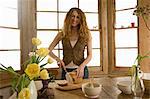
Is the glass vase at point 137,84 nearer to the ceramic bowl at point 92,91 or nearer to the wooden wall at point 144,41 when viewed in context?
the ceramic bowl at point 92,91

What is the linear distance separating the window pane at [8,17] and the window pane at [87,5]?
95 centimetres

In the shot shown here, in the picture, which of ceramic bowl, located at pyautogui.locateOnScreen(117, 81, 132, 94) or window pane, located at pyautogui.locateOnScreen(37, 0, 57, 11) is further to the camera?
window pane, located at pyautogui.locateOnScreen(37, 0, 57, 11)

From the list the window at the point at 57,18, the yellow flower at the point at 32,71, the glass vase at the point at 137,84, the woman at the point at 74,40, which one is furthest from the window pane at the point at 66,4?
the yellow flower at the point at 32,71

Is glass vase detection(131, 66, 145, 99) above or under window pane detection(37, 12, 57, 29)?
under

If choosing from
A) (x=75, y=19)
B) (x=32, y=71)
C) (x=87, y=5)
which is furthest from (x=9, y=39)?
(x=32, y=71)

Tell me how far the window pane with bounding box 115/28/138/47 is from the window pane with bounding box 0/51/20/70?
1.44 metres

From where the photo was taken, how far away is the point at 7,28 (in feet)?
10.1

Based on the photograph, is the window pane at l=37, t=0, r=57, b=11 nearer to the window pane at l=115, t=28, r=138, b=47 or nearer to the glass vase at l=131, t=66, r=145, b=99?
the window pane at l=115, t=28, r=138, b=47

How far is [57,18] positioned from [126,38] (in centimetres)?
103

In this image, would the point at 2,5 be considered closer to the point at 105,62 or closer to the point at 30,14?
the point at 30,14

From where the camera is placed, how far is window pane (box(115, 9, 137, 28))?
338 centimetres

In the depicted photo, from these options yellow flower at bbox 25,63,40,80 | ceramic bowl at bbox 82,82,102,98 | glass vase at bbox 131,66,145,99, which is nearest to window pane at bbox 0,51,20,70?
ceramic bowl at bbox 82,82,102,98

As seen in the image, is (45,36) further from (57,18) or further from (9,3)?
(9,3)

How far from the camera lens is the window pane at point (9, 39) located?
301 cm
